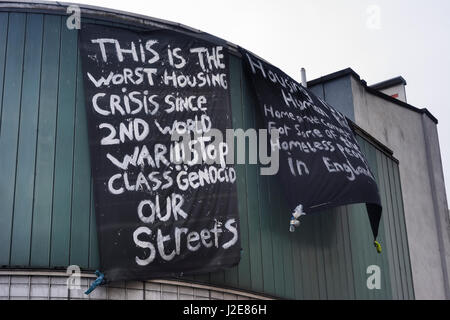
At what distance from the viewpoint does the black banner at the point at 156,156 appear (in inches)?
328

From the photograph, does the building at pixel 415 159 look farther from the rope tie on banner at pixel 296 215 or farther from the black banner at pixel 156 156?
the black banner at pixel 156 156

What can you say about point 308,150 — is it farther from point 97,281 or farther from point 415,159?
point 415,159

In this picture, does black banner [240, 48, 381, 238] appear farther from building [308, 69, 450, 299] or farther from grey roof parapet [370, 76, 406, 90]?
grey roof parapet [370, 76, 406, 90]

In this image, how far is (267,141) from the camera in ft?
33.9

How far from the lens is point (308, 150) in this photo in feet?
Result: 34.2

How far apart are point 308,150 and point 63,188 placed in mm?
3853

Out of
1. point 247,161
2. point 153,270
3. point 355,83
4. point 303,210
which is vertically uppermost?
point 355,83

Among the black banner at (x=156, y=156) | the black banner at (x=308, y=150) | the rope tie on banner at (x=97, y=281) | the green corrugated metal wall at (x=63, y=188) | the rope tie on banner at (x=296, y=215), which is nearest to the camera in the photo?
the rope tie on banner at (x=97, y=281)

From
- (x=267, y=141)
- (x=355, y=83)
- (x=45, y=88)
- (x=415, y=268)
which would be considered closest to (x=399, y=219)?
(x=415, y=268)

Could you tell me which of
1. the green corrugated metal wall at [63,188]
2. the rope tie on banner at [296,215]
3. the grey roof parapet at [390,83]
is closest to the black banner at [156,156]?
the green corrugated metal wall at [63,188]

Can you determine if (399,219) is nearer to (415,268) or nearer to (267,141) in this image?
(415,268)

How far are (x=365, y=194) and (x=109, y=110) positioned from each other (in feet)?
13.5

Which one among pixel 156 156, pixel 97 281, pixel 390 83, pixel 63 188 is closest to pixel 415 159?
pixel 390 83

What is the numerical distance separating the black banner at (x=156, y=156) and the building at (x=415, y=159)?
6106 mm
